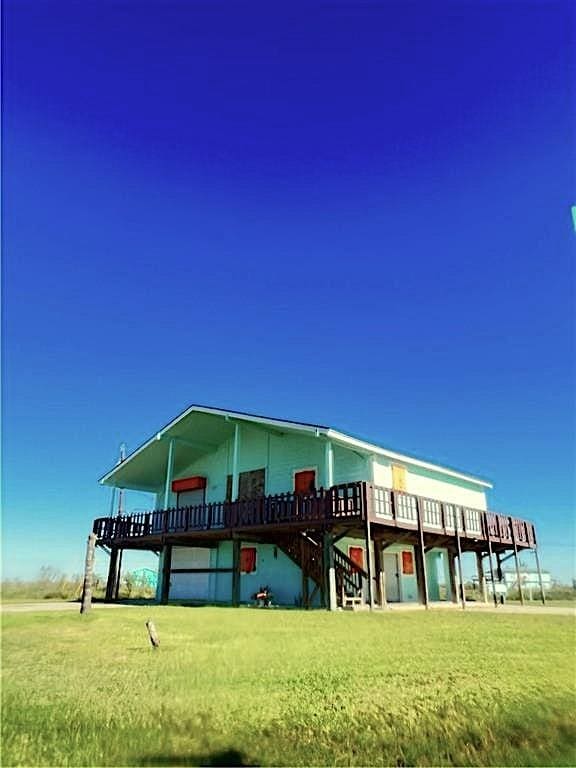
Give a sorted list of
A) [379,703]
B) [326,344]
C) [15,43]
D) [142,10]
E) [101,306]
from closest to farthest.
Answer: [379,703] < [15,43] < [142,10] < [101,306] < [326,344]

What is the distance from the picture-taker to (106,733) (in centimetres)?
328

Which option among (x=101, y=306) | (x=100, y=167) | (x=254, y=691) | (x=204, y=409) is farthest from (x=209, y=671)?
(x=101, y=306)

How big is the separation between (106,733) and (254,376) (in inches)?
866

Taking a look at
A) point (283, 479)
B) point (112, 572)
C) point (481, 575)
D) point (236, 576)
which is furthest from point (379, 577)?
point (112, 572)

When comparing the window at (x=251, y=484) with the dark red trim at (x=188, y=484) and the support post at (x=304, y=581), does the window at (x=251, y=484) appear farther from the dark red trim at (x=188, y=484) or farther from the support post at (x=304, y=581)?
the support post at (x=304, y=581)

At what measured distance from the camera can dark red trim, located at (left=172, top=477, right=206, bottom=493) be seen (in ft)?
72.5

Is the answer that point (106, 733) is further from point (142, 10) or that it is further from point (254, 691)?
point (142, 10)

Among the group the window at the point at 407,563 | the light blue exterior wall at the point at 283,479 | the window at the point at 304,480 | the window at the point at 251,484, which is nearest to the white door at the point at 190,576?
the light blue exterior wall at the point at 283,479

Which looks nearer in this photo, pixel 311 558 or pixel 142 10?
pixel 142 10

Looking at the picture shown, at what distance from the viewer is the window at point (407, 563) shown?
2023cm

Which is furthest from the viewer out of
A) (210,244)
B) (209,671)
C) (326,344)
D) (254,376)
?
(254,376)

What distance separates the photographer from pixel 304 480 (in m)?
18.1

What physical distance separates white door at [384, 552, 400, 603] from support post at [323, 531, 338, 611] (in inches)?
233

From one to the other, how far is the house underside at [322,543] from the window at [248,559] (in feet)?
0.12
